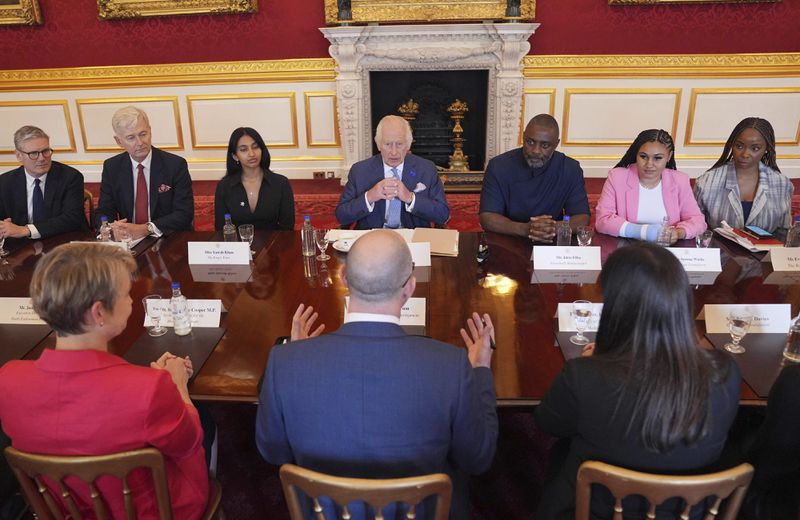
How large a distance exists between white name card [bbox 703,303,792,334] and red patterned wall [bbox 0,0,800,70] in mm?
4238

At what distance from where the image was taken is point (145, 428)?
1.31 m

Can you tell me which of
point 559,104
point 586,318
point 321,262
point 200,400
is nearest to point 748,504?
point 586,318

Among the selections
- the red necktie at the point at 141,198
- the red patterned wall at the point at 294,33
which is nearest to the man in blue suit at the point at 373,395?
the red necktie at the point at 141,198

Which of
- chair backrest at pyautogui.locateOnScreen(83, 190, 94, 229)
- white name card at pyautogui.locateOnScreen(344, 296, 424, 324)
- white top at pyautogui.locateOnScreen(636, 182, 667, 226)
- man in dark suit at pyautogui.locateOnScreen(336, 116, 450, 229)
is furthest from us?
chair backrest at pyautogui.locateOnScreen(83, 190, 94, 229)

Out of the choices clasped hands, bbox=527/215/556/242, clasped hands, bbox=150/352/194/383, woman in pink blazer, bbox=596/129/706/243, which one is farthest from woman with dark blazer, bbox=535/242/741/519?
woman in pink blazer, bbox=596/129/706/243

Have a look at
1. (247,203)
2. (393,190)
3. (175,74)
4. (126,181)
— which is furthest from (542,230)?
(175,74)

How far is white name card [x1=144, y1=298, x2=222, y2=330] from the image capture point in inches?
76.4

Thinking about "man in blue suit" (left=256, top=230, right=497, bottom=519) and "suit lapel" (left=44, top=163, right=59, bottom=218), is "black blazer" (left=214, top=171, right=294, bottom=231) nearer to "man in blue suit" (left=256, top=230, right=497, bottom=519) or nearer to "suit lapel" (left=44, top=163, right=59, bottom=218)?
"suit lapel" (left=44, top=163, right=59, bottom=218)

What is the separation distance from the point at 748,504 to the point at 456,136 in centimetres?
485

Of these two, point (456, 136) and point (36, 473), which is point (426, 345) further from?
point (456, 136)

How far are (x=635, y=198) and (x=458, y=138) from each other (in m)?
3.23

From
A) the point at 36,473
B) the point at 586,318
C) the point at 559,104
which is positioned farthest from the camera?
the point at 559,104

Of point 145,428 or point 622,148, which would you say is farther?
point 622,148

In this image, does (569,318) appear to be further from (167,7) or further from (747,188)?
(167,7)
